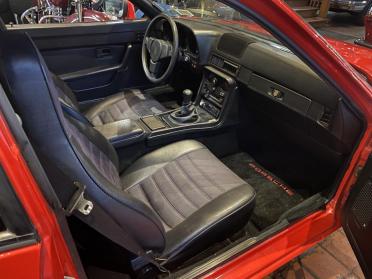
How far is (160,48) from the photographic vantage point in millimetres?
2184

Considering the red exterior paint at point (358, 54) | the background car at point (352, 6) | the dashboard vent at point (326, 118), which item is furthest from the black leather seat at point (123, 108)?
the background car at point (352, 6)

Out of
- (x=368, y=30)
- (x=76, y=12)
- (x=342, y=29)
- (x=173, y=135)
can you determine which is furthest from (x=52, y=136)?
(x=342, y=29)

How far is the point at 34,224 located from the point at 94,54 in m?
1.97

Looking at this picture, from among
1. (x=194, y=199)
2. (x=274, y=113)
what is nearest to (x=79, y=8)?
(x=274, y=113)

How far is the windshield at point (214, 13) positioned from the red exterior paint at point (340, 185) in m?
0.67

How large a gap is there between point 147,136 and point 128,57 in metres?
0.94

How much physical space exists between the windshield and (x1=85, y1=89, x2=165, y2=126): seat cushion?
0.77 m

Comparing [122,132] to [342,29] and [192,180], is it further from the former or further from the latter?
[342,29]

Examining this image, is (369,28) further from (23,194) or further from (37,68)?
(23,194)

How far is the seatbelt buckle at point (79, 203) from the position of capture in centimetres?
77

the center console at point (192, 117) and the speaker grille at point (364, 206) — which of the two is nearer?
the speaker grille at point (364, 206)

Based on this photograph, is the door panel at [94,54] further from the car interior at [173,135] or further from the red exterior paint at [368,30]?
the red exterior paint at [368,30]

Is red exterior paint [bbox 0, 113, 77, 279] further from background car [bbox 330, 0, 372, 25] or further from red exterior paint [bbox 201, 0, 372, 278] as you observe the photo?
background car [bbox 330, 0, 372, 25]

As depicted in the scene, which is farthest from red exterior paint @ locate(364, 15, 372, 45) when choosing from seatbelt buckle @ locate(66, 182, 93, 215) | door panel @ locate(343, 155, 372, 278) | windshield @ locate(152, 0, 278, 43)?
seatbelt buckle @ locate(66, 182, 93, 215)
